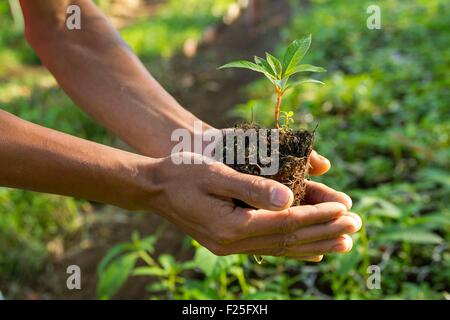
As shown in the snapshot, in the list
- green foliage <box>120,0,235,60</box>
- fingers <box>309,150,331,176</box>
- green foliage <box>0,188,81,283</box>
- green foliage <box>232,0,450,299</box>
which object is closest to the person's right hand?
fingers <box>309,150,331,176</box>

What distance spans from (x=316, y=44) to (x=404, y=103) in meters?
2.12

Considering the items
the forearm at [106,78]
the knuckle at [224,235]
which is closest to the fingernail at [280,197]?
the knuckle at [224,235]

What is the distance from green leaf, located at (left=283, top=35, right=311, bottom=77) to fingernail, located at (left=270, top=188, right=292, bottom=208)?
32cm

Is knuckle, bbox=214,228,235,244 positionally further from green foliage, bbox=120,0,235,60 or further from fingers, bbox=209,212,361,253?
green foliage, bbox=120,0,235,60

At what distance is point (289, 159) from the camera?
1525 millimetres

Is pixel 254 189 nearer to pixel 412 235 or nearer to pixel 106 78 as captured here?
pixel 106 78

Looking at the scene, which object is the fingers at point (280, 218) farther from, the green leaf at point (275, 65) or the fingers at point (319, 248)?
the green leaf at point (275, 65)

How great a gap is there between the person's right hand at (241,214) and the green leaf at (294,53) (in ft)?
0.95

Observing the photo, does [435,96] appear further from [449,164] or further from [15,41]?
[15,41]

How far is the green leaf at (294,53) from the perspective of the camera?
1.52 m

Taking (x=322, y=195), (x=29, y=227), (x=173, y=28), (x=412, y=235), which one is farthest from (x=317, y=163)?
(x=173, y=28)

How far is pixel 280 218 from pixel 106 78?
83 centimetres

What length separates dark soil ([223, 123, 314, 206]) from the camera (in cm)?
153
